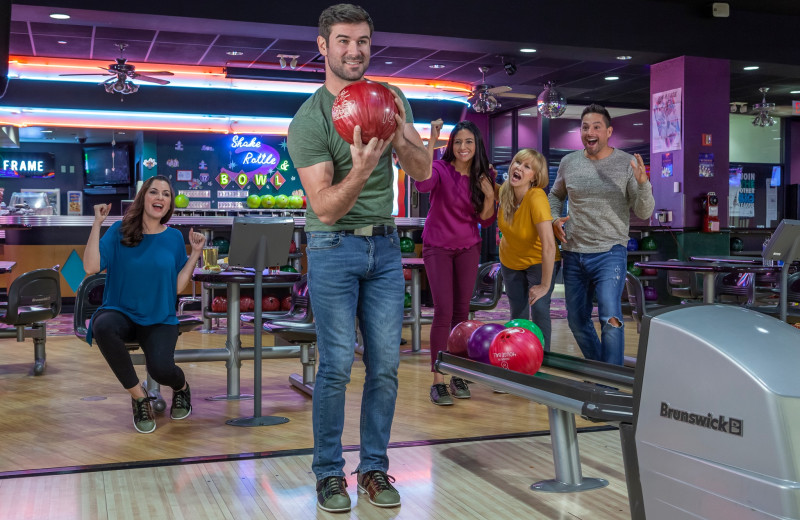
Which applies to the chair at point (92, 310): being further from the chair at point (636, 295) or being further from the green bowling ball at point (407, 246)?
the green bowling ball at point (407, 246)

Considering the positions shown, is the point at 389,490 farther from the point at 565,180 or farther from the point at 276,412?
the point at 565,180

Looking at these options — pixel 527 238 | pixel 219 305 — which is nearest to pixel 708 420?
pixel 527 238

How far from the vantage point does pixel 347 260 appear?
252 cm

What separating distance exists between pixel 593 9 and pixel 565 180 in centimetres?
537

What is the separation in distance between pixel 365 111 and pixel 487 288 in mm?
4298

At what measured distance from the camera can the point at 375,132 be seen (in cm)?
227

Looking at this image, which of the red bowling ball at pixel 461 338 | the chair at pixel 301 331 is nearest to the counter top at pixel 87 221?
the chair at pixel 301 331

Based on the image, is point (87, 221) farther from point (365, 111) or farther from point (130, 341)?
point (365, 111)

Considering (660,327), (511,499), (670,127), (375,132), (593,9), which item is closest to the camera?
(660,327)

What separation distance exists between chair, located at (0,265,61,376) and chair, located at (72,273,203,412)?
3.09 feet

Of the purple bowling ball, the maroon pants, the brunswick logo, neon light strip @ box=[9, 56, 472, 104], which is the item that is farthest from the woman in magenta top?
neon light strip @ box=[9, 56, 472, 104]

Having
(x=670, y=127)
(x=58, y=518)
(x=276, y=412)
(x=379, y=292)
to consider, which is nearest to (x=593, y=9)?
(x=670, y=127)

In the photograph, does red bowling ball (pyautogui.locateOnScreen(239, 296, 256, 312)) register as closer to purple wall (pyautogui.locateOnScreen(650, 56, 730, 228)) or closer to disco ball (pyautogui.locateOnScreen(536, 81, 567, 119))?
disco ball (pyautogui.locateOnScreen(536, 81, 567, 119))

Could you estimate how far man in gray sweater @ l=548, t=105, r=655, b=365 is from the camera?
3.94m
